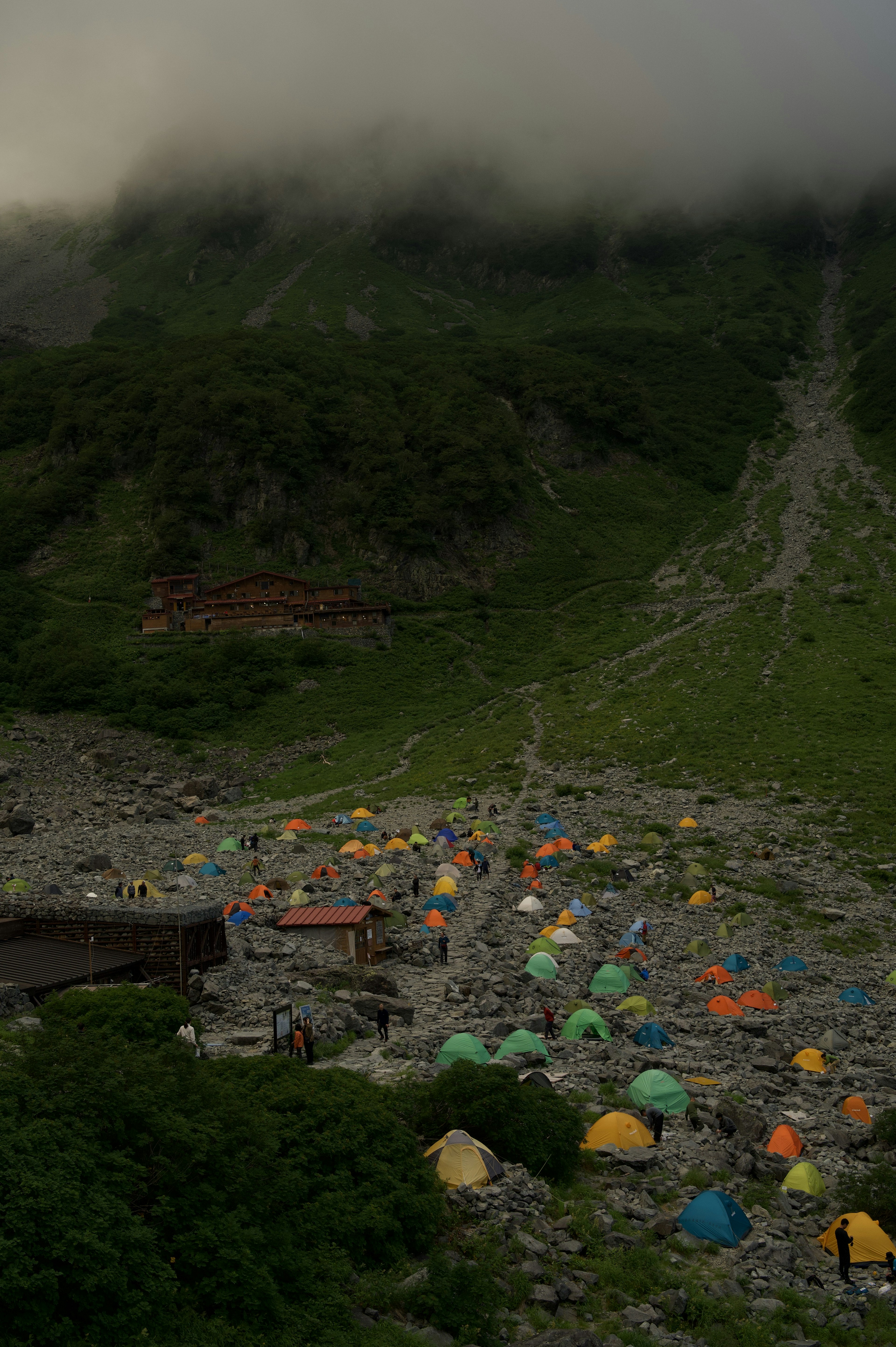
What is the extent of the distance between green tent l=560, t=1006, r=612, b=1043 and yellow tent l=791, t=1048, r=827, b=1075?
4635mm

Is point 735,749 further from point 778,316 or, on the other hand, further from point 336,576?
point 778,316

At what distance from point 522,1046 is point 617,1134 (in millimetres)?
3827

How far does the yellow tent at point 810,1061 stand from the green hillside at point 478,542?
74.5 feet

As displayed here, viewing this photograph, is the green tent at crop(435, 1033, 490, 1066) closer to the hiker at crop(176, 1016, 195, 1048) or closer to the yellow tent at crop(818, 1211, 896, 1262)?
the hiker at crop(176, 1016, 195, 1048)

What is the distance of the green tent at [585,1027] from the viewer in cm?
2308

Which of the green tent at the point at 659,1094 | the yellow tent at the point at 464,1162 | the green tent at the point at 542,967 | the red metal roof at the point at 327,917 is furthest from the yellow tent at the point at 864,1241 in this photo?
the red metal roof at the point at 327,917

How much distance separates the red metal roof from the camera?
29.1 metres

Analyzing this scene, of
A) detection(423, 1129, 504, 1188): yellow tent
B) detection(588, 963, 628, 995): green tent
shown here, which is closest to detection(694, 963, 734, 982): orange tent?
Result: detection(588, 963, 628, 995): green tent

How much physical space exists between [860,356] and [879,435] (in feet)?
112

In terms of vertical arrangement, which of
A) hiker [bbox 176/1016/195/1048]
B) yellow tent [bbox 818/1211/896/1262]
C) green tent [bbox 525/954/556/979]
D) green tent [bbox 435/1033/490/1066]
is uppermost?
hiker [bbox 176/1016/195/1048]

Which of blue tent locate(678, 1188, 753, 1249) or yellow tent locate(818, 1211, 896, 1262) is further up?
blue tent locate(678, 1188, 753, 1249)

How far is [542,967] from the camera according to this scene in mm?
28266

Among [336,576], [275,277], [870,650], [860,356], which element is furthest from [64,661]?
[275,277]

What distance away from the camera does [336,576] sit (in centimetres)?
9819
